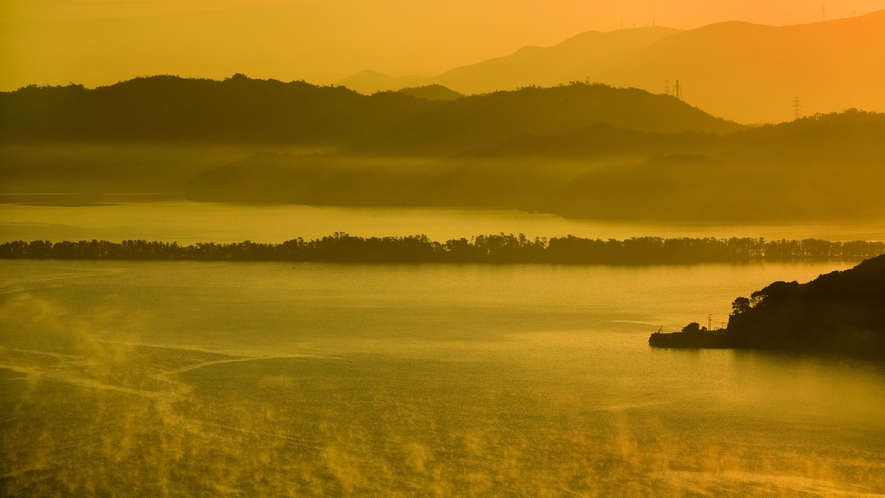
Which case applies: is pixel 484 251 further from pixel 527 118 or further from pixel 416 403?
pixel 527 118

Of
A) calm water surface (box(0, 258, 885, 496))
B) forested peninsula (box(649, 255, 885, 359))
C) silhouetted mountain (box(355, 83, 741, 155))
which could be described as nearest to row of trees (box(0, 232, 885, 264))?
calm water surface (box(0, 258, 885, 496))

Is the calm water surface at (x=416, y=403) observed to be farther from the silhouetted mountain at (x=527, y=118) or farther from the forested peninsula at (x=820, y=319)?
the silhouetted mountain at (x=527, y=118)

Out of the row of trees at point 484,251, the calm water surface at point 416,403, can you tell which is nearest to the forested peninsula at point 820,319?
the calm water surface at point 416,403

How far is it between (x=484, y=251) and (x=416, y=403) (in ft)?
68.8

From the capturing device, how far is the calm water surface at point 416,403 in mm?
10578

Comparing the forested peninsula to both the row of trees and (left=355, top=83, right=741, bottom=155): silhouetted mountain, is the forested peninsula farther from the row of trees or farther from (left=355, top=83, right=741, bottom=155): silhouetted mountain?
(left=355, top=83, right=741, bottom=155): silhouetted mountain

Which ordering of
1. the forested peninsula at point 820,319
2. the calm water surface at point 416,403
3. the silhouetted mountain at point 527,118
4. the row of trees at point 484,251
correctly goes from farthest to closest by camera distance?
the silhouetted mountain at point 527,118 → the row of trees at point 484,251 → the forested peninsula at point 820,319 → the calm water surface at point 416,403

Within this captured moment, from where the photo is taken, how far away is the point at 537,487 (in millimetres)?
10219

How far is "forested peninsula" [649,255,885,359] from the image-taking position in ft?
53.4

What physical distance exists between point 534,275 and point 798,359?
1386cm

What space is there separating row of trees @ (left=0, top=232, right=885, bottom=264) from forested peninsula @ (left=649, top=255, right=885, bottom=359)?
600 inches

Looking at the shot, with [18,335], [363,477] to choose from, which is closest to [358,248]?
[18,335]

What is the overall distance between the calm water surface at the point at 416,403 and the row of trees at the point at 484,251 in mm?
8963

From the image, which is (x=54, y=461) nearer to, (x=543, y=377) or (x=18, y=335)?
(x=543, y=377)
